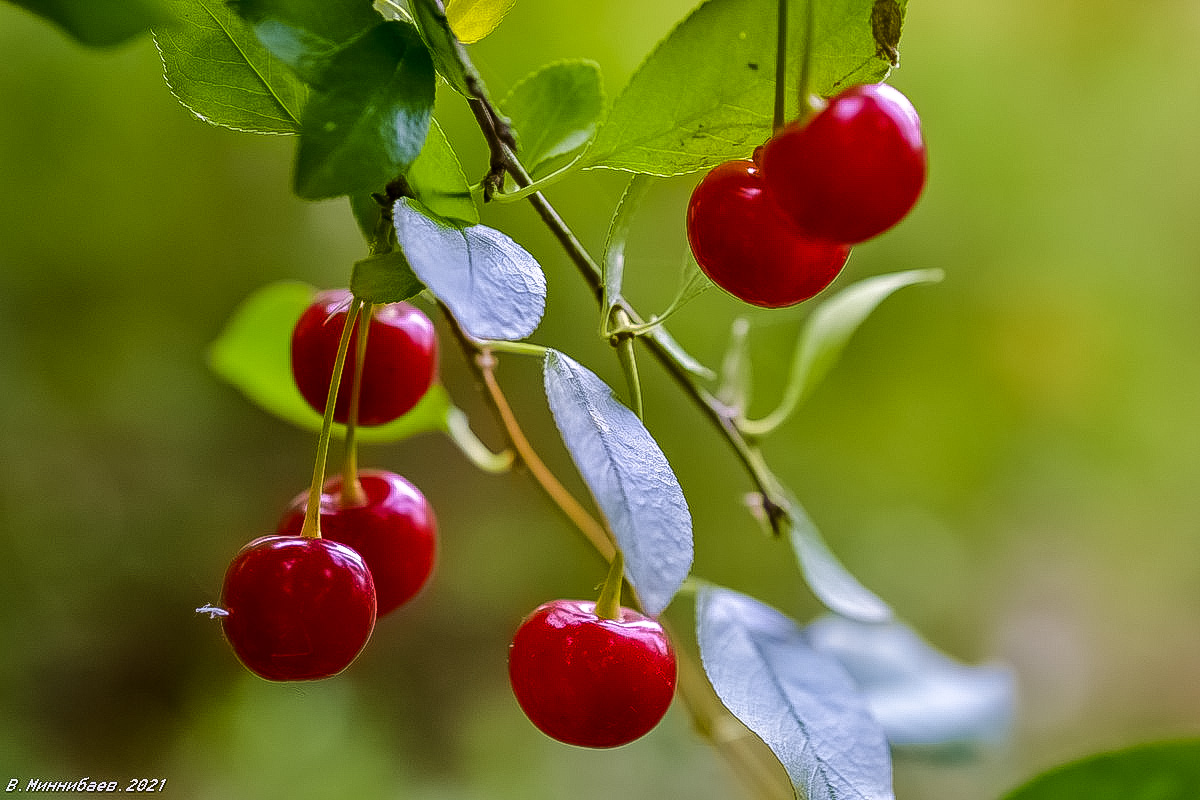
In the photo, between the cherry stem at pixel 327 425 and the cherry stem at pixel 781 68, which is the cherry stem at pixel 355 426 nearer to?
the cherry stem at pixel 327 425

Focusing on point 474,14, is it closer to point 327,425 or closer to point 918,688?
point 327,425

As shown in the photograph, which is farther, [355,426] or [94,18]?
[355,426]

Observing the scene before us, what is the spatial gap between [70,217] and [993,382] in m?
1.46

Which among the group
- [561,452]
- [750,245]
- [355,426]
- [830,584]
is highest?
[750,245]

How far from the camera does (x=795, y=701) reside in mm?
372

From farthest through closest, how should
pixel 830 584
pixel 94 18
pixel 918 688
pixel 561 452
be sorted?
pixel 561 452, pixel 918 688, pixel 830 584, pixel 94 18

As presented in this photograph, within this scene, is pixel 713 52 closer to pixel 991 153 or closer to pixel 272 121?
pixel 272 121

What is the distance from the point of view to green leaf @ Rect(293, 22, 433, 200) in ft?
0.78

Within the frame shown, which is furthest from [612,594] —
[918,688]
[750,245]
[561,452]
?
[561,452]

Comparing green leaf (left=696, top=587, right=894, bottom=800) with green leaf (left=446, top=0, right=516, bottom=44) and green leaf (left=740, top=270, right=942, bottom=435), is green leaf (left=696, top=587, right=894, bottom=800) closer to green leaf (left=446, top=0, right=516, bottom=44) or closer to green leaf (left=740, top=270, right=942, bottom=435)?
green leaf (left=740, top=270, right=942, bottom=435)

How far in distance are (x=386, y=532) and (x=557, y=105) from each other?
0.19 metres

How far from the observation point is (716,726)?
24.3 inches

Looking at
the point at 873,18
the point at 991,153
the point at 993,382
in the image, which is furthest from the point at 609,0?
the point at 873,18

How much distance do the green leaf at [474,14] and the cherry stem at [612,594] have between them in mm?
195
